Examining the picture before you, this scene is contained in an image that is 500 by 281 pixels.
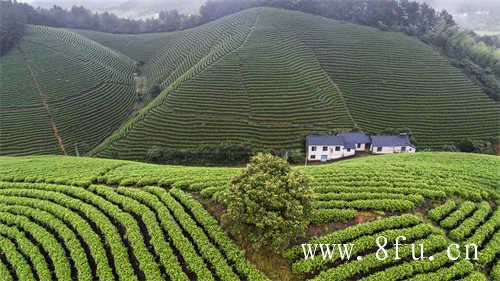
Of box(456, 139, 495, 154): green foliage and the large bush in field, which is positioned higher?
the large bush in field

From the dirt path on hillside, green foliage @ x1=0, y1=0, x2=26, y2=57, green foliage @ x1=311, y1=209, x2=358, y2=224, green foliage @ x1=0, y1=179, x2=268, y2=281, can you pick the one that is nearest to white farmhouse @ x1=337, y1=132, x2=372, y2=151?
green foliage @ x1=311, y1=209, x2=358, y2=224

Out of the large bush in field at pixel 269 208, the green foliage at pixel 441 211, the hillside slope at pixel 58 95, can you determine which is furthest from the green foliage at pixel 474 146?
the hillside slope at pixel 58 95

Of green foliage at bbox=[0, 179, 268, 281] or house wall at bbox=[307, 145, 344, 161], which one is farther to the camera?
house wall at bbox=[307, 145, 344, 161]

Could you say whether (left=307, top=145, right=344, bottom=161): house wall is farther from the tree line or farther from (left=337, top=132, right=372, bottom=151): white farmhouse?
the tree line

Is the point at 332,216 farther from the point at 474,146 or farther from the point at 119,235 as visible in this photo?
the point at 474,146

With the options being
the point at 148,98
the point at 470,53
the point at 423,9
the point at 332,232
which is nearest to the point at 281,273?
the point at 332,232

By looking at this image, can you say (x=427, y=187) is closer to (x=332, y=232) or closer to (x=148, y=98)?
(x=332, y=232)
